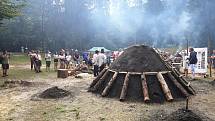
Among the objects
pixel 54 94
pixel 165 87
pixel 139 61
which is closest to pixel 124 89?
pixel 165 87

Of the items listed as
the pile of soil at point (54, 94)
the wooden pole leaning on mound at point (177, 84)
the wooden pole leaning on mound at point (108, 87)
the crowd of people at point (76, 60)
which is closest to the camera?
the wooden pole leaning on mound at point (177, 84)

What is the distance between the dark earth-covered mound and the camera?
14.7m

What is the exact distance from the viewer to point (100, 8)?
6244 centimetres

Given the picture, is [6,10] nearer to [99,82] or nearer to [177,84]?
[99,82]

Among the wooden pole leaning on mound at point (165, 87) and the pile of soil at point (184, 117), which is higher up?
the wooden pole leaning on mound at point (165, 87)

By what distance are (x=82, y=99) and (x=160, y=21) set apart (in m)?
26.0

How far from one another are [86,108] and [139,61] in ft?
13.7

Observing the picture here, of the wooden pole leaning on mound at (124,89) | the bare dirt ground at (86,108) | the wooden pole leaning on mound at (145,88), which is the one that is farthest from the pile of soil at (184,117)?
the wooden pole leaning on mound at (124,89)

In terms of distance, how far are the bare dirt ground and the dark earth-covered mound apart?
1972mm

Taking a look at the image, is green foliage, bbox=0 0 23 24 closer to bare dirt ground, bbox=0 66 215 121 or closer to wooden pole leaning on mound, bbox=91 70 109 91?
bare dirt ground, bbox=0 66 215 121

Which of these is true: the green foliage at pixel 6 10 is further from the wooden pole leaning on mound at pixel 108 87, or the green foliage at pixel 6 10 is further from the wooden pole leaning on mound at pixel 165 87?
the wooden pole leaning on mound at pixel 165 87

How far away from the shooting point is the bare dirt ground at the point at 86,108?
35.1 ft

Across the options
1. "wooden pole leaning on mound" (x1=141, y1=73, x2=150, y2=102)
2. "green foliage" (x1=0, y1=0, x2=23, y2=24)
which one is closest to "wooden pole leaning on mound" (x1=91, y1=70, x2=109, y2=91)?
"wooden pole leaning on mound" (x1=141, y1=73, x2=150, y2=102)

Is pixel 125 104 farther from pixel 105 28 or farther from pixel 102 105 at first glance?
pixel 105 28
